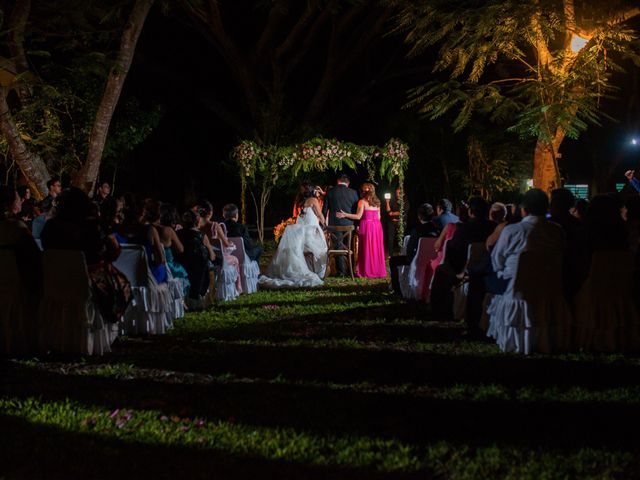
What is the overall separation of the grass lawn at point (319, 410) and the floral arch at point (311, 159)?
920 centimetres

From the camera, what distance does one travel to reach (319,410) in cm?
547

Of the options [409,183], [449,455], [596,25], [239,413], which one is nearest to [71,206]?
[239,413]

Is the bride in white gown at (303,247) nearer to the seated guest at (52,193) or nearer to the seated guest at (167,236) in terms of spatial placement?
the seated guest at (52,193)

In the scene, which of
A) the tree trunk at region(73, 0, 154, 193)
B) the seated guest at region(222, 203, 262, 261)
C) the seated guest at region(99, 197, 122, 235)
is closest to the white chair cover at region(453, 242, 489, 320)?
the seated guest at region(99, 197, 122, 235)

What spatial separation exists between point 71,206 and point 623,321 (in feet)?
17.4

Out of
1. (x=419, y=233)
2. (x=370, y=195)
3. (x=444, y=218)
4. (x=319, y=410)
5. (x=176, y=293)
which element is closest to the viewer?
(x=319, y=410)

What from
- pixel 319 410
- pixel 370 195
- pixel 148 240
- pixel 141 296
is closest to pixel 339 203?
pixel 370 195

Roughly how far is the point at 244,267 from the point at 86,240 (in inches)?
205

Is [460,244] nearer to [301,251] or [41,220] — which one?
[301,251]

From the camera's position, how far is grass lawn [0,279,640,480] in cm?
439

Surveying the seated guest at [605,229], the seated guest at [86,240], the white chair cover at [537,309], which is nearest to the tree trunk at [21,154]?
the seated guest at [86,240]

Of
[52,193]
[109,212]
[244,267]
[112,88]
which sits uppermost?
[112,88]

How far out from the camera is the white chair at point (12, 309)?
7.62 meters

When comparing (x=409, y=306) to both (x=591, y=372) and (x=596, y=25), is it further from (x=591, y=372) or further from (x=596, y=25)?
(x=596, y=25)
